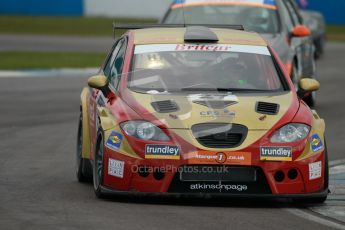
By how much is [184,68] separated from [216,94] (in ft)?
1.90

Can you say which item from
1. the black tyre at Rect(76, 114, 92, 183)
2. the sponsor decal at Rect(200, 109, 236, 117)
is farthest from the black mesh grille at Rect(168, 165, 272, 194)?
the black tyre at Rect(76, 114, 92, 183)

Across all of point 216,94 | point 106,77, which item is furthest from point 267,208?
point 106,77

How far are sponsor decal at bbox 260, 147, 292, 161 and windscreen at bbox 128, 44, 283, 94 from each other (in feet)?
3.50

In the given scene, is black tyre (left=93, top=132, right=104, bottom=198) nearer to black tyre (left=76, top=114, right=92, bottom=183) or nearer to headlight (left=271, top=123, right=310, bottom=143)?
black tyre (left=76, top=114, right=92, bottom=183)

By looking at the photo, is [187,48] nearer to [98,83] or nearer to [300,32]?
[98,83]

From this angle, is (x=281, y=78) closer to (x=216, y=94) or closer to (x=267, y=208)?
(x=216, y=94)

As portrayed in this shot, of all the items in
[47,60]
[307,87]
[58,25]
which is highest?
[307,87]

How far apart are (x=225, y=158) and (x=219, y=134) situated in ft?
0.72

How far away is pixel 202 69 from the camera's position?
10.1m

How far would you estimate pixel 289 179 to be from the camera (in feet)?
29.2

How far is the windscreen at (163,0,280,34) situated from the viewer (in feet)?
53.8

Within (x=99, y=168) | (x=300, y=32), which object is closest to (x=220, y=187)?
(x=99, y=168)

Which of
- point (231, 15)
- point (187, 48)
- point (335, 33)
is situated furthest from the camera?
point (335, 33)

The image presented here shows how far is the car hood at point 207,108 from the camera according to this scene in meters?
9.02
